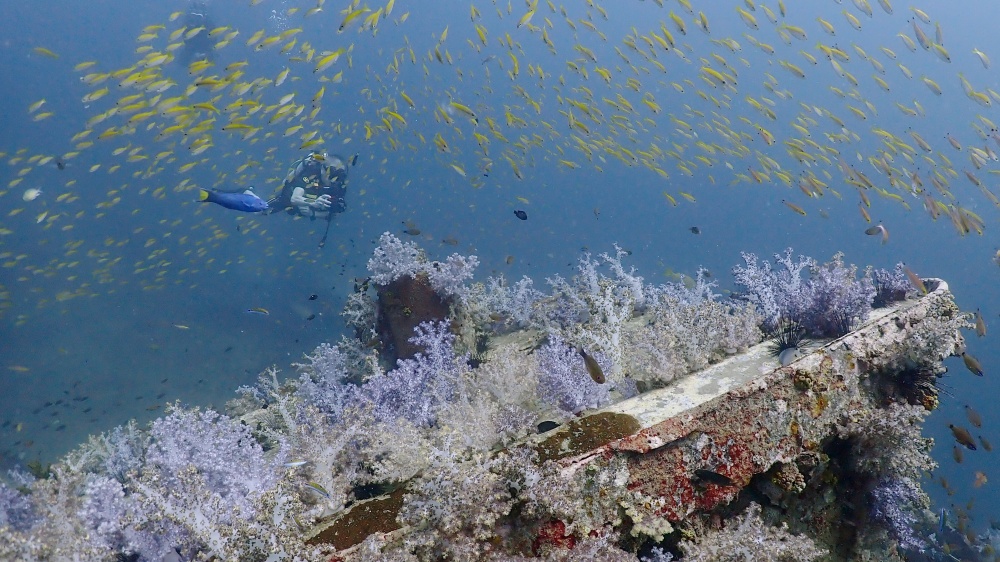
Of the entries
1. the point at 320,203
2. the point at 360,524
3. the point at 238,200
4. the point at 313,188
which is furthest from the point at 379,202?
the point at 360,524

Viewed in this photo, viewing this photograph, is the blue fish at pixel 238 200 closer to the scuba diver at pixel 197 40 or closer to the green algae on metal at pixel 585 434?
the green algae on metal at pixel 585 434

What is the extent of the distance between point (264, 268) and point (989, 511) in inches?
2564

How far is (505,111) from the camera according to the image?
41.5ft

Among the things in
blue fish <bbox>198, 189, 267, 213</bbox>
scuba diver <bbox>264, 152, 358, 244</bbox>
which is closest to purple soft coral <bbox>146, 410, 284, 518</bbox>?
blue fish <bbox>198, 189, 267, 213</bbox>

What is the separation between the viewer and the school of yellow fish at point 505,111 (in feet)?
33.1

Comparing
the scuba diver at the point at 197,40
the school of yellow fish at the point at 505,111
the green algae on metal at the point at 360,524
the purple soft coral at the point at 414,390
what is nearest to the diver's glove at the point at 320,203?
the school of yellow fish at the point at 505,111

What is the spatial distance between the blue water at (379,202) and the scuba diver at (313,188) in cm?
398

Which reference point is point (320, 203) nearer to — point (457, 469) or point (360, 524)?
point (360, 524)

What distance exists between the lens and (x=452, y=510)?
229 cm

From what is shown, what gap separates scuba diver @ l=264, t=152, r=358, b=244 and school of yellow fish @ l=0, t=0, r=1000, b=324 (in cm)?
108

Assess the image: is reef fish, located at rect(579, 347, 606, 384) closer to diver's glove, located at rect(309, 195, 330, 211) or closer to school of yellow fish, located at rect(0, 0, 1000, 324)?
school of yellow fish, located at rect(0, 0, 1000, 324)

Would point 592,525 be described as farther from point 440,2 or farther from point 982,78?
point 982,78

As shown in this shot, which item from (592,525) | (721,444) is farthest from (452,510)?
(721,444)

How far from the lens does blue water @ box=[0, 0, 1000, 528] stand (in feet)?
95.1
